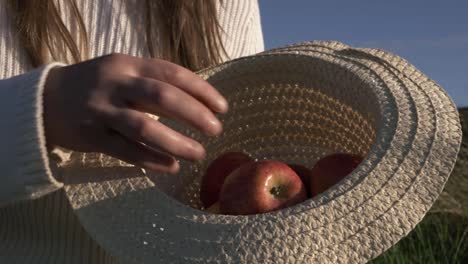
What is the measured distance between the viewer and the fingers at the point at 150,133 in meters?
0.82

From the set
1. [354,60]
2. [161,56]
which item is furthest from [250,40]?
[354,60]

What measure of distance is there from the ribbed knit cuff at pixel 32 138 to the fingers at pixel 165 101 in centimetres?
14

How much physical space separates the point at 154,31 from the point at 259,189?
1.50ft

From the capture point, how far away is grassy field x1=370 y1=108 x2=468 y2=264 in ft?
7.79

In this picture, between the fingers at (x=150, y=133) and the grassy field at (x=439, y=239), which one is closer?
the fingers at (x=150, y=133)

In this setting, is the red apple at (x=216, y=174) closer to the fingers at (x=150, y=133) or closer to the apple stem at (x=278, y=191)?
the apple stem at (x=278, y=191)

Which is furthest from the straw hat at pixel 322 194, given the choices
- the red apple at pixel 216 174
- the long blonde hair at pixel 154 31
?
the long blonde hair at pixel 154 31

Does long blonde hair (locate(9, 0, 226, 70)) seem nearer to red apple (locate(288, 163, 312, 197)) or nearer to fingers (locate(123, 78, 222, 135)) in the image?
red apple (locate(288, 163, 312, 197))

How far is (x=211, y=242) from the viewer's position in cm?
89

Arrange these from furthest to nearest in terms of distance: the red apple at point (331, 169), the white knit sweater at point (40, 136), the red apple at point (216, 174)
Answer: the red apple at point (216, 174) → the red apple at point (331, 169) → the white knit sweater at point (40, 136)

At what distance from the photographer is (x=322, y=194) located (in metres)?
0.94

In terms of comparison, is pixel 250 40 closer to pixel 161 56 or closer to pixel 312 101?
pixel 161 56

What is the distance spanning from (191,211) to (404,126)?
0.31m

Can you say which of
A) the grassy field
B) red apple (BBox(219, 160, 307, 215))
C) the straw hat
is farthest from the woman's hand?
the grassy field
